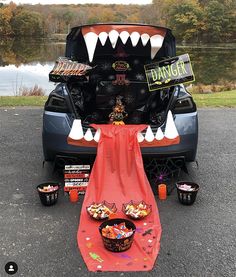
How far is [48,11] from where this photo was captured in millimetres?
71875

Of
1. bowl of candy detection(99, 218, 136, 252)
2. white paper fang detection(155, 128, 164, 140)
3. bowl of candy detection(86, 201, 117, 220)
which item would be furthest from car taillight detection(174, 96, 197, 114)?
bowl of candy detection(99, 218, 136, 252)

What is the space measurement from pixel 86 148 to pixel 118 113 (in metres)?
1.02

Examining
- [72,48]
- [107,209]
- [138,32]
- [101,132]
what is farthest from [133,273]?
[72,48]

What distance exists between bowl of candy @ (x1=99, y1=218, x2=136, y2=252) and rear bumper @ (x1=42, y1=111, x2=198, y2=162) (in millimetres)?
1000

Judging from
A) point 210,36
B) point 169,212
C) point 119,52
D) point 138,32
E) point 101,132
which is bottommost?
point 210,36

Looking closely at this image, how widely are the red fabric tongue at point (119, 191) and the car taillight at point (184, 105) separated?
0.41 metres

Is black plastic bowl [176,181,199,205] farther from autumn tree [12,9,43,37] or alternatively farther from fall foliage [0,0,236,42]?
autumn tree [12,9,43,37]

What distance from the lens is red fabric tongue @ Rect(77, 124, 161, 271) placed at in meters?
2.73

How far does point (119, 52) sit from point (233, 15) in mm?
64594

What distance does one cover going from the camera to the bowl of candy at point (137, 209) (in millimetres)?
3209

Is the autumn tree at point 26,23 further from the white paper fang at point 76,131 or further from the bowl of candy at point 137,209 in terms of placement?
the bowl of candy at point 137,209

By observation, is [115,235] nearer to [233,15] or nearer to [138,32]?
[138,32]

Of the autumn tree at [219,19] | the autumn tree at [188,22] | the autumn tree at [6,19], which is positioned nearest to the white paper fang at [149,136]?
the autumn tree at [6,19]

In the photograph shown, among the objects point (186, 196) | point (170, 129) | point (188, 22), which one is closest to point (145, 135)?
point (170, 129)
